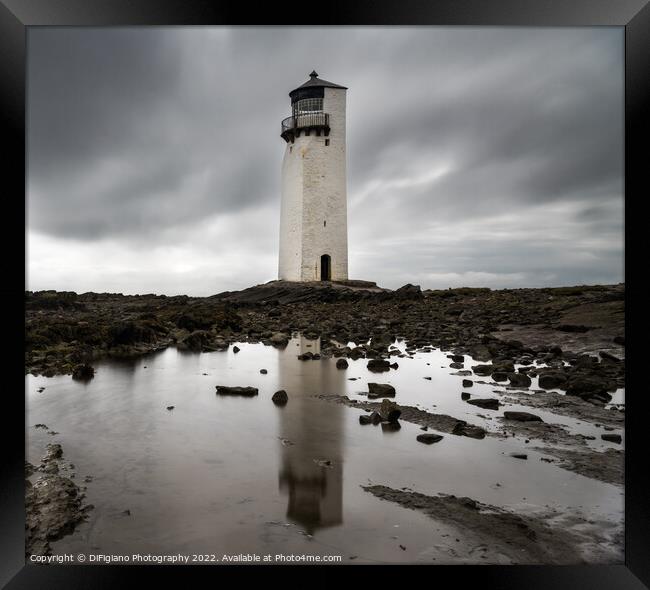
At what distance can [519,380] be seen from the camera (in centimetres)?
571

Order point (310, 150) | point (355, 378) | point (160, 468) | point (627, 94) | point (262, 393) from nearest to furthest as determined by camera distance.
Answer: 1. point (627, 94)
2. point (160, 468)
3. point (262, 393)
4. point (355, 378)
5. point (310, 150)

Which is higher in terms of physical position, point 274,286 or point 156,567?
point 274,286

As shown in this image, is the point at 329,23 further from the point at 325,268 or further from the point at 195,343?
the point at 325,268

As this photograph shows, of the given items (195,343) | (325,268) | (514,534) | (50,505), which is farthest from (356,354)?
(325,268)

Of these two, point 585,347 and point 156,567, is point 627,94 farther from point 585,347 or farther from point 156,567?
point 585,347

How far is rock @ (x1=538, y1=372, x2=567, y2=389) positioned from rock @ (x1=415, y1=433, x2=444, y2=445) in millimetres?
2676

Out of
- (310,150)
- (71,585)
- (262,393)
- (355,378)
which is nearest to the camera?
(71,585)

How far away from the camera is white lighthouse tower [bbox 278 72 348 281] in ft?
91.0

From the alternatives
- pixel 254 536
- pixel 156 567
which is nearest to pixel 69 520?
pixel 156 567

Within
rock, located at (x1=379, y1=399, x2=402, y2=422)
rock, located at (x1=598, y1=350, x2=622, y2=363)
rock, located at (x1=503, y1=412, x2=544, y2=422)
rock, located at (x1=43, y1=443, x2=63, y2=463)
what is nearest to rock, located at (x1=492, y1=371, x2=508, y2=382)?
rock, located at (x1=598, y1=350, x2=622, y2=363)

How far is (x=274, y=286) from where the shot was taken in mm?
26016

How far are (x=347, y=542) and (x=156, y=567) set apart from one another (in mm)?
804

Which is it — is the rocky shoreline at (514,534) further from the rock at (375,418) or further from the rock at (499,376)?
the rock at (499,376)

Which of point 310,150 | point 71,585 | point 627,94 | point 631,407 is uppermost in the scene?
point 310,150
